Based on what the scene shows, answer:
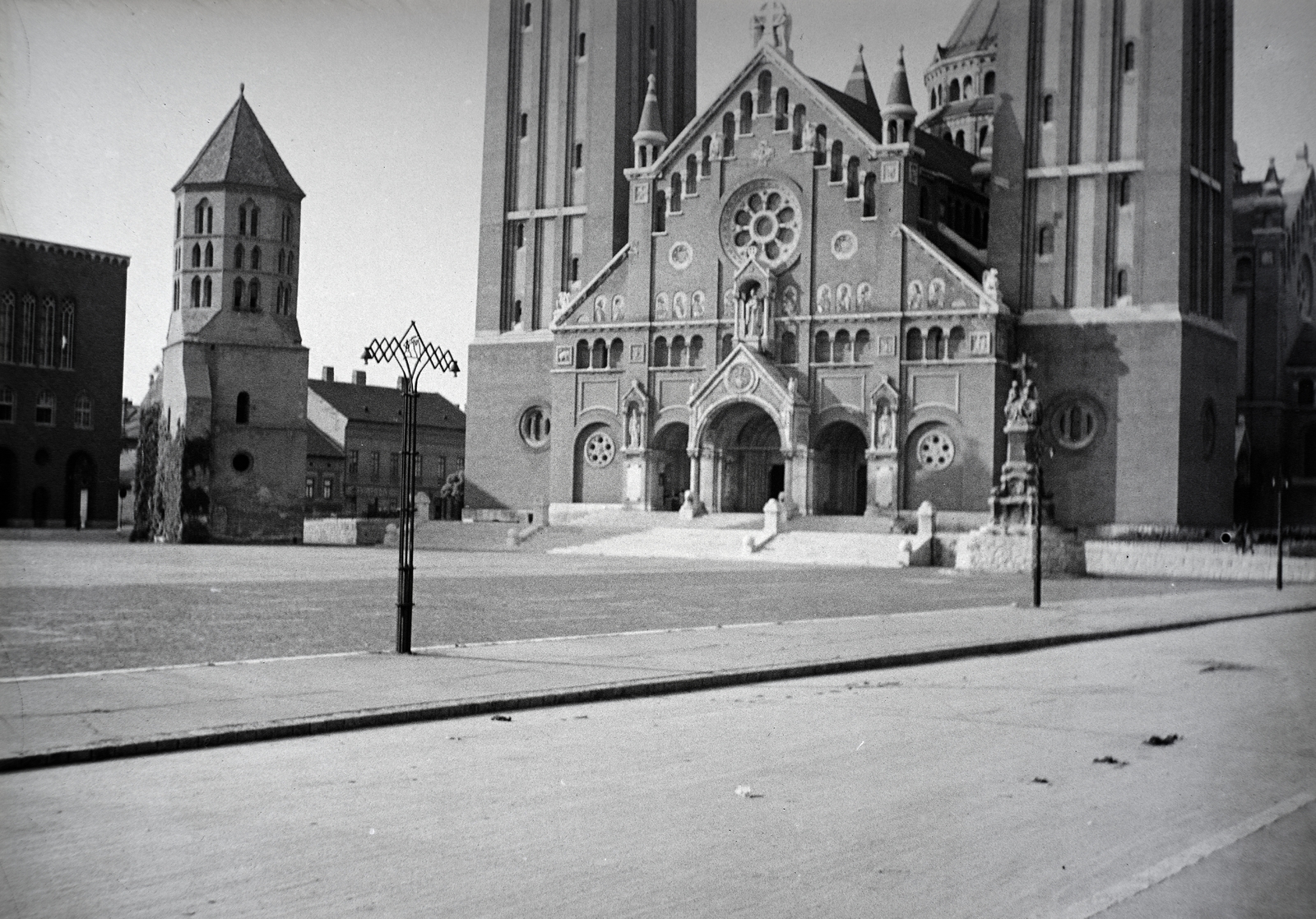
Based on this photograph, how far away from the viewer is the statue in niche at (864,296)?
2200 inches

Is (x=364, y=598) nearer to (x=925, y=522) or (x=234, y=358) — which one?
(x=925, y=522)

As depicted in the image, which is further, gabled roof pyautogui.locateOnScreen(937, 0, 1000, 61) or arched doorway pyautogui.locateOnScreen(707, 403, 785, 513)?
gabled roof pyautogui.locateOnScreen(937, 0, 1000, 61)

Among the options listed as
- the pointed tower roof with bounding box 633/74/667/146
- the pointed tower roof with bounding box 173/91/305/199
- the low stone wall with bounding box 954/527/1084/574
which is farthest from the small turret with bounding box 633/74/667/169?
the low stone wall with bounding box 954/527/1084/574

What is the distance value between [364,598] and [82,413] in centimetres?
927

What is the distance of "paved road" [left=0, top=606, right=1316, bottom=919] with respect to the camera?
6758mm

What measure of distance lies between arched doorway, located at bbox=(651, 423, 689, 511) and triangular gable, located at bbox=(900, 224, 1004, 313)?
12.2 metres

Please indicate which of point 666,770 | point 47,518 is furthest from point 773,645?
point 47,518

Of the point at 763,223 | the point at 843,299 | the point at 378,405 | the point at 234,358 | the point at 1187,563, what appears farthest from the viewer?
→ the point at 378,405

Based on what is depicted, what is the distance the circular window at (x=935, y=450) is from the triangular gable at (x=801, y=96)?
11.6 meters

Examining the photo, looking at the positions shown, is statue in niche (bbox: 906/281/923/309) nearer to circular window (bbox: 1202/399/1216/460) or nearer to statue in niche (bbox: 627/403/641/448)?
circular window (bbox: 1202/399/1216/460)

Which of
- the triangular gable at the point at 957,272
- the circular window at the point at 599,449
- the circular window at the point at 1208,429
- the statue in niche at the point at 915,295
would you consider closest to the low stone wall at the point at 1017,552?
the triangular gable at the point at 957,272

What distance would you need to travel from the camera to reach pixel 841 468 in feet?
190

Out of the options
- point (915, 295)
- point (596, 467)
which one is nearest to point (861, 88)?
point (915, 295)

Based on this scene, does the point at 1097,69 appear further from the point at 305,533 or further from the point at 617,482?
the point at 305,533
